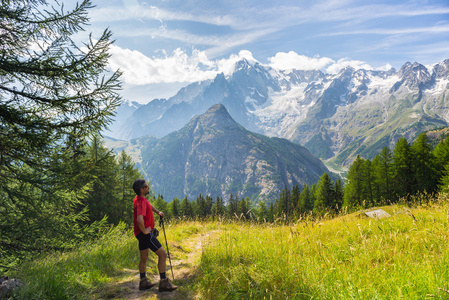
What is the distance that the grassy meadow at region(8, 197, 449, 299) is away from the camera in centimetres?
317

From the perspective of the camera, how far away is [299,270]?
411 cm

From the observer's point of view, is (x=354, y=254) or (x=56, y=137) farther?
(x=56, y=137)

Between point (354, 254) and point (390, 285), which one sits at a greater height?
point (390, 285)

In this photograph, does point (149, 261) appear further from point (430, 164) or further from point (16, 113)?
point (430, 164)

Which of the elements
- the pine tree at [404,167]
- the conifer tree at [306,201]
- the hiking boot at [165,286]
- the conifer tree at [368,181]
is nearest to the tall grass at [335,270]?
the hiking boot at [165,286]

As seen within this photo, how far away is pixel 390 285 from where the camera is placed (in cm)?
319

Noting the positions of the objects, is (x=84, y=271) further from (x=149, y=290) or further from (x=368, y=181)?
(x=368, y=181)

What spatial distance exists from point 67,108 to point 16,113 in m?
1.19

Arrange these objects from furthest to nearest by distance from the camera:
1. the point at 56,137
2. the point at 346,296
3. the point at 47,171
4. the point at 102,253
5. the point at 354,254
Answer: the point at 102,253
the point at 47,171
the point at 56,137
the point at 354,254
the point at 346,296

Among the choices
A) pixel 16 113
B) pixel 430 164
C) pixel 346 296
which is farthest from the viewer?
pixel 430 164

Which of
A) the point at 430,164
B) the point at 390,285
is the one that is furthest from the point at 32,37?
the point at 430,164

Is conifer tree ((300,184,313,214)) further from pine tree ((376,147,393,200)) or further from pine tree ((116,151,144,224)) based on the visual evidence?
pine tree ((116,151,144,224))

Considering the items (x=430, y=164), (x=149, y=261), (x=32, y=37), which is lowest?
(x=430, y=164)

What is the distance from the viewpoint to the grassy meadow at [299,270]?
10.4ft
